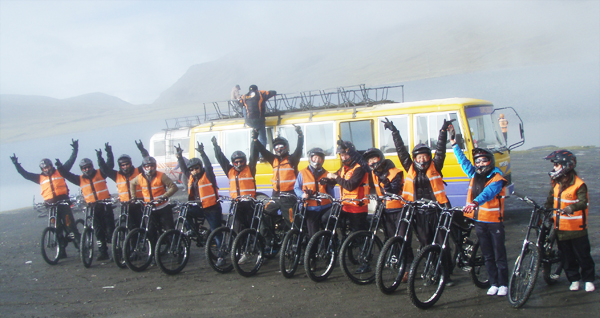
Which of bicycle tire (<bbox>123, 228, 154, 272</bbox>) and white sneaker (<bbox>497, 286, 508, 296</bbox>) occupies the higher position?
bicycle tire (<bbox>123, 228, 154, 272</bbox>)

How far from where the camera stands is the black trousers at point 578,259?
543cm

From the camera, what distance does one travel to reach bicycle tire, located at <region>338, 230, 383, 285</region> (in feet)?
20.4

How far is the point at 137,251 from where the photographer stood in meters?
7.89

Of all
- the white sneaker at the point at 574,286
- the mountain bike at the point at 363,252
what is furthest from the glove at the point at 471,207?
the white sneaker at the point at 574,286

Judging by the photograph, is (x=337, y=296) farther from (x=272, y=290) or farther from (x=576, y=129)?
(x=576, y=129)

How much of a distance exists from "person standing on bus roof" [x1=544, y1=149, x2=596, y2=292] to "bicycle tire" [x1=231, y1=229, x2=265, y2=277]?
13.7 ft

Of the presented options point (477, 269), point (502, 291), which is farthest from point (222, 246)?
point (502, 291)

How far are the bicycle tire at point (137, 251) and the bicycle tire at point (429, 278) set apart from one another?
15.6 ft

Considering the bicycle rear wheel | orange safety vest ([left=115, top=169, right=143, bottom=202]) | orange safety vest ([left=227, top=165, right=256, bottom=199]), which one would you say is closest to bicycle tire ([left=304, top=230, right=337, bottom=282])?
orange safety vest ([left=227, top=165, right=256, bottom=199])

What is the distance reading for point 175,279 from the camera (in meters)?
7.34

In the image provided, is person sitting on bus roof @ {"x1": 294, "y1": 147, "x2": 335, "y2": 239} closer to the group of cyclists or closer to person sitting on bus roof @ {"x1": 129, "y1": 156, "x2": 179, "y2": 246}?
the group of cyclists

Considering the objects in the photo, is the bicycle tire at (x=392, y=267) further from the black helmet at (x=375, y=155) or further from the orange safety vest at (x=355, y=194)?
the black helmet at (x=375, y=155)

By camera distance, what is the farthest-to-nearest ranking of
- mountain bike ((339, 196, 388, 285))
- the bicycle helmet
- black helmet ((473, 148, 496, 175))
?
the bicycle helmet
mountain bike ((339, 196, 388, 285))
black helmet ((473, 148, 496, 175))

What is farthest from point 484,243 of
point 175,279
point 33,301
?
point 33,301
